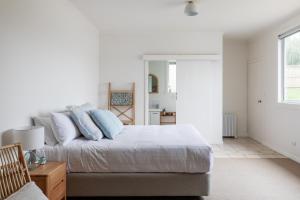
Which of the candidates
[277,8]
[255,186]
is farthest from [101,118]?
[277,8]

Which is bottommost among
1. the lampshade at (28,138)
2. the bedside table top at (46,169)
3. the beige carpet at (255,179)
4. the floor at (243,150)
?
the beige carpet at (255,179)

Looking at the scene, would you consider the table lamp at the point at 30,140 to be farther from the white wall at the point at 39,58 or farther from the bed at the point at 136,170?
the bed at the point at 136,170

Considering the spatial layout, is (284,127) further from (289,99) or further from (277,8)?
(277,8)

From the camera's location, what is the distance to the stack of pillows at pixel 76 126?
2.63 m

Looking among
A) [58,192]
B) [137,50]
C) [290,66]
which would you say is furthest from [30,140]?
[290,66]

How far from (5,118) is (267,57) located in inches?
191

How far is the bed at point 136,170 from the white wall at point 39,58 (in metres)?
0.57

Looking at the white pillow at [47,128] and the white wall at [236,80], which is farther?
the white wall at [236,80]

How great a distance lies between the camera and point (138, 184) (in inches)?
101

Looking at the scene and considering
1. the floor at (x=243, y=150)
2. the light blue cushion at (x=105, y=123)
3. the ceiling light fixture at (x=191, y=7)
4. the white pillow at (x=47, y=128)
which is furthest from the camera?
the floor at (x=243, y=150)

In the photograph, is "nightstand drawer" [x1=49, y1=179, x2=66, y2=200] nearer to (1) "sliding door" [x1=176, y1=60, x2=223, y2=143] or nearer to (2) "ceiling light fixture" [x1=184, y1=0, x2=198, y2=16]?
(2) "ceiling light fixture" [x1=184, y1=0, x2=198, y2=16]

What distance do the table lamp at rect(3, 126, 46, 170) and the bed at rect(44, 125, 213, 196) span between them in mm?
262

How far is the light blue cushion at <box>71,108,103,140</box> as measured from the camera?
9.35 ft

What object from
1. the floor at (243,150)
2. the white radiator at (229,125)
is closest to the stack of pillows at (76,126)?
the floor at (243,150)
